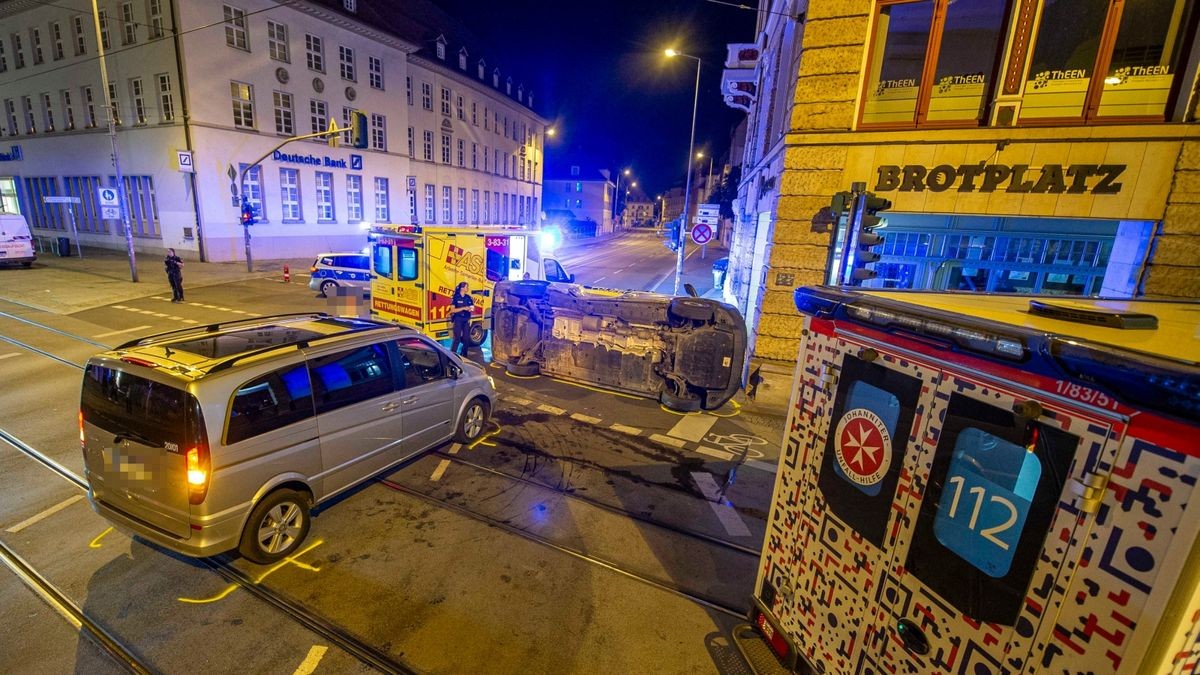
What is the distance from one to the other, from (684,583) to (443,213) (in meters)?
44.8

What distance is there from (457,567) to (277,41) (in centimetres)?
3501

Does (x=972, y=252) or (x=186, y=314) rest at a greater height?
(x=972, y=252)

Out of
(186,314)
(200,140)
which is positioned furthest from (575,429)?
(200,140)

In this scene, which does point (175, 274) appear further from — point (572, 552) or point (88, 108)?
point (88, 108)

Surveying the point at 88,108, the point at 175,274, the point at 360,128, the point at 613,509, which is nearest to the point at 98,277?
the point at 175,274

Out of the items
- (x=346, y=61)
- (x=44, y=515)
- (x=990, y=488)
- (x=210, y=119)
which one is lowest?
(x=44, y=515)

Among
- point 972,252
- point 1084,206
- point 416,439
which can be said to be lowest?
point 416,439

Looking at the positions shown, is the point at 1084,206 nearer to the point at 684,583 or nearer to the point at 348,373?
the point at 684,583

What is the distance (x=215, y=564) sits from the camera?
4.57 metres

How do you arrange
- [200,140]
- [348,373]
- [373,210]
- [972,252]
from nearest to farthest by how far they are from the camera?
[348,373] < [972,252] < [200,140] < [373,210]

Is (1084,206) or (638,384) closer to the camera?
(1084,206)

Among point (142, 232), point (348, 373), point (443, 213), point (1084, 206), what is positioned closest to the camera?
point (348, 373)

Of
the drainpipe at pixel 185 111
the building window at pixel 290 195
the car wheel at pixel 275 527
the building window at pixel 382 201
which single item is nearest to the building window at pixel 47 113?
the drainpipe at pixel 185 111

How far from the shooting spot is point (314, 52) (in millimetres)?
30312
